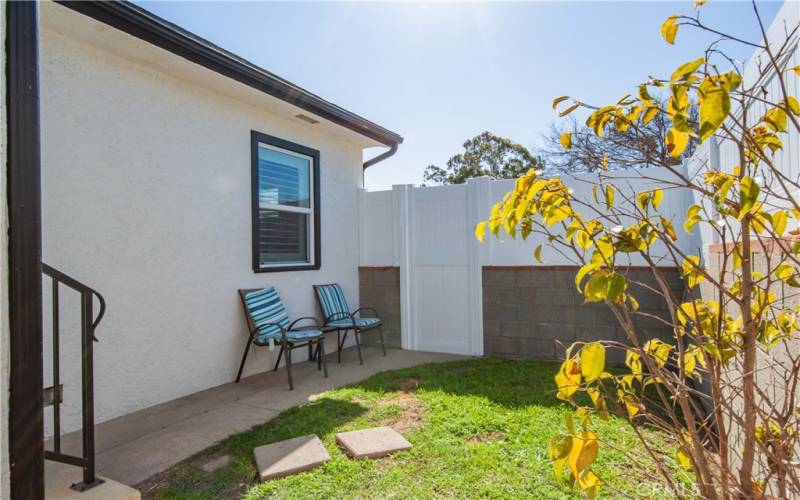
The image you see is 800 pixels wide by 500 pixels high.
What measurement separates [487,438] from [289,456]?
1.36 metres

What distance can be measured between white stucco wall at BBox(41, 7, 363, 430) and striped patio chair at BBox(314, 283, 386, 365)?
0.68 m

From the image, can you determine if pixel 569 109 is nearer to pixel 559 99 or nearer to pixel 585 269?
pixel 559 99

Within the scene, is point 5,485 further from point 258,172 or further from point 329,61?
point 329,61

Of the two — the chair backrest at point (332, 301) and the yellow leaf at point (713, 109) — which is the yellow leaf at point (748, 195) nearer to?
the yellow leaf at point (713, 109)

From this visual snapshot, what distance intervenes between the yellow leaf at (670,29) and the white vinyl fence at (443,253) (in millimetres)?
4257

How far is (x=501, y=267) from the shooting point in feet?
18.1

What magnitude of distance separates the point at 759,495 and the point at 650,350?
51 cm

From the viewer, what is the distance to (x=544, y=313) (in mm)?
5309

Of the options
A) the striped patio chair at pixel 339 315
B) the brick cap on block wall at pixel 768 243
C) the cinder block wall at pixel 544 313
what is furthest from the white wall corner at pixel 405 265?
the brick cap on block wall at pixel 768 243

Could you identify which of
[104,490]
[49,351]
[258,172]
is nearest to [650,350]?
[104,490]

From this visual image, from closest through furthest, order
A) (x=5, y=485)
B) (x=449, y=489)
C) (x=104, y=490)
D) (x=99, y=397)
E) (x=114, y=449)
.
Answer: (x=5, y=485)
(x=104, y=490)
(x=449, y=489)
(x=114, y=449)
(x=99, y=397)

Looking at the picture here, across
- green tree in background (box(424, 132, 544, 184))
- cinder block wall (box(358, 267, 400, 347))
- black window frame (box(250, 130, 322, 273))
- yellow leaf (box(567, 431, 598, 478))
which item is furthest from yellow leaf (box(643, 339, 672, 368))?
green tree in background (box(424, 132, 544, 184))

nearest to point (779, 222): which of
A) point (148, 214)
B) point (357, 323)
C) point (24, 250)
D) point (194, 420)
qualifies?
point (24, 250)

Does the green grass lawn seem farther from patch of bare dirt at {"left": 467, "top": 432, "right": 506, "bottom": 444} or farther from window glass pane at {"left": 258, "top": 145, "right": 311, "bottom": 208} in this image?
window glass pane at {"left": 258, "top": 145, "right": 311, "bottom": 208}
